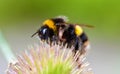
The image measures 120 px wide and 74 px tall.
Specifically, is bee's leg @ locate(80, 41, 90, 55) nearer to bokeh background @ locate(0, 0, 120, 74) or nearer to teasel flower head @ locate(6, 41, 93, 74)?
teasel flower head @ locate(6, 41, 93, 74)

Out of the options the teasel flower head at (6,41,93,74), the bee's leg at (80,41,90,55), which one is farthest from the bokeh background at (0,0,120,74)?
the teasel flower head at (6,41,93,74)

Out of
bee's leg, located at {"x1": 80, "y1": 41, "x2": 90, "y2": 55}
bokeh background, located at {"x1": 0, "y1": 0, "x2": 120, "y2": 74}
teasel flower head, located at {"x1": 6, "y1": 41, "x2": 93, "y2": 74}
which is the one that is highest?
bokeh background, located at {"x1": 0, "y1": 0, "x2": 120, "y2": 74}

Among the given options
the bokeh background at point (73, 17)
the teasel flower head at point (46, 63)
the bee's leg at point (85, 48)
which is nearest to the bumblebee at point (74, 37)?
the bee's leg at point (85, 48)

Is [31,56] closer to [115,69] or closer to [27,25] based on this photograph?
[115,69]

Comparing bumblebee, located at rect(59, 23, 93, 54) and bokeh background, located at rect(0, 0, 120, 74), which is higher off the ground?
bokeh background, located at rect(0, 0, 120, 74)

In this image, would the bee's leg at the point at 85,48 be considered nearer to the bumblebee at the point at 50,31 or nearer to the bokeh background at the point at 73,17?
the bumblebee at the point at 50,31

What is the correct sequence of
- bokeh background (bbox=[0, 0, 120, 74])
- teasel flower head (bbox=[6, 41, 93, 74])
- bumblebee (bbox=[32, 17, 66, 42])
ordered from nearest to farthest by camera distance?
teasel flower head (bbox=[6, 41, 93, 74]) → bumblebee (bbox=[32, 17, 66, 42]) → bokeh background (bbox=[0, 0, 120, 74])

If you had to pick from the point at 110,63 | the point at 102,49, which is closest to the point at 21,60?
the point at 110,63
